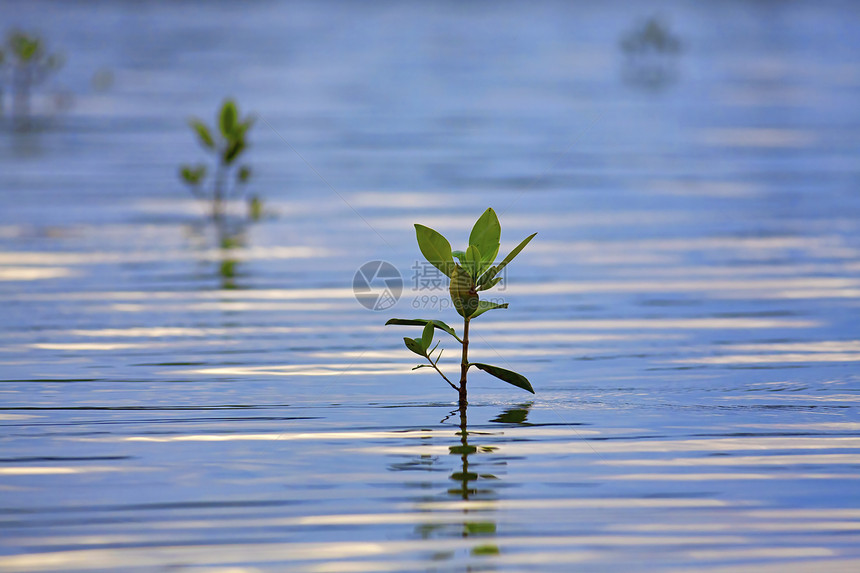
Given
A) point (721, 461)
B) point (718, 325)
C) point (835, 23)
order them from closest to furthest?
point (721, 461), point (718, 325), point (835, 23)

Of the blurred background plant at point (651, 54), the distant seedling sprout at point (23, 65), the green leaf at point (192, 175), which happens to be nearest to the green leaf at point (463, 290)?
the green leaf at point (192, 175)

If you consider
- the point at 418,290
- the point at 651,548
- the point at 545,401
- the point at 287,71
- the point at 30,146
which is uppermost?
the point at 287,71

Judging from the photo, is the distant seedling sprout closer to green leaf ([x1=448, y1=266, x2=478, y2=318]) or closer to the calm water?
the calm water

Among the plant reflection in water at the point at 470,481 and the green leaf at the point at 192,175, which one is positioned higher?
the green leaf at the point at 192,175

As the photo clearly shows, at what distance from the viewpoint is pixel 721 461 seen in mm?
2729

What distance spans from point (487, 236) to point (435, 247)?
0.16 metres

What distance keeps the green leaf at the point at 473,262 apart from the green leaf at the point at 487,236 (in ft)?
0.08

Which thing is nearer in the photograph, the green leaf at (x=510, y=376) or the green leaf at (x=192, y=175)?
the green leaf at (x=510, y=376)

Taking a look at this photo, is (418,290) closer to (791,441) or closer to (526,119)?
(791,441)

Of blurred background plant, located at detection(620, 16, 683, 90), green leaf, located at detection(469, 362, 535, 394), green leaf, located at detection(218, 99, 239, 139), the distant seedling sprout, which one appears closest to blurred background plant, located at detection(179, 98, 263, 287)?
green leaf, located at detection(218, 99, 239, 139)

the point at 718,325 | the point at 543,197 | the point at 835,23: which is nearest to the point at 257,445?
the point at 718,325

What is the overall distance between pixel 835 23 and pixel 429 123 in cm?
2220

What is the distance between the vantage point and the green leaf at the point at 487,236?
3.11m

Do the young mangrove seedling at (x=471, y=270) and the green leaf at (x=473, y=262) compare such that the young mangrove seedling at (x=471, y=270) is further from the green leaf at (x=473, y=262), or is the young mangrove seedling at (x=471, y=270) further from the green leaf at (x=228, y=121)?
the green leaf at (x=228, y=121)
